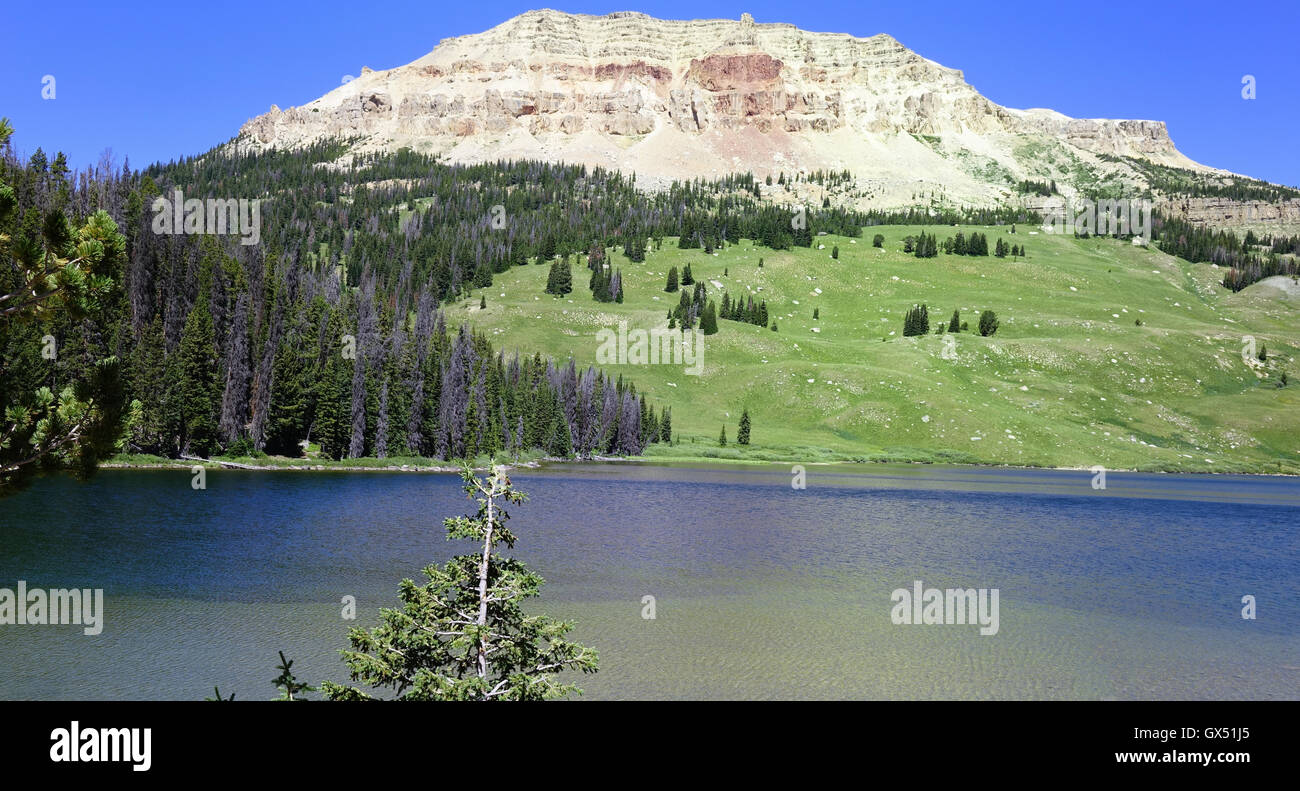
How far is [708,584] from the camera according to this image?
3903 cm

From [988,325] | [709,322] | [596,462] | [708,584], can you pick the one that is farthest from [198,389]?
[988,325]

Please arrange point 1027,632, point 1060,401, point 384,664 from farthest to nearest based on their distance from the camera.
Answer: point 1060,401, point 1027,632, point 384,664

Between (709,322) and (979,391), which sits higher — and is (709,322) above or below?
above

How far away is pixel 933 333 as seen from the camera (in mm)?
195625

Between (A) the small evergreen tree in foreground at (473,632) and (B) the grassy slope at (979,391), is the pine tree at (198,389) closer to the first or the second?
(B) the grassy slope at (979,391)

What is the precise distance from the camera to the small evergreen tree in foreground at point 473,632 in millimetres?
12391

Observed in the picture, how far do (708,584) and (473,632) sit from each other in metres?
28.0

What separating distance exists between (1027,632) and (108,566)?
40.5 m

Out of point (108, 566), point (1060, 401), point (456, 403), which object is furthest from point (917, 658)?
point (1060, 401)

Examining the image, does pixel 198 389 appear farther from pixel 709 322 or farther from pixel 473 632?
pixel 709 322

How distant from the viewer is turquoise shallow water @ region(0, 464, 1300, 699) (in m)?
25.1
